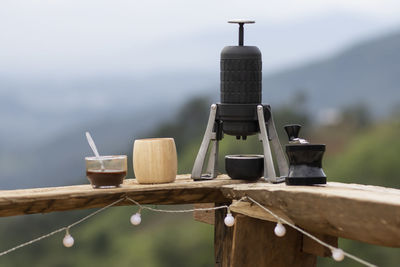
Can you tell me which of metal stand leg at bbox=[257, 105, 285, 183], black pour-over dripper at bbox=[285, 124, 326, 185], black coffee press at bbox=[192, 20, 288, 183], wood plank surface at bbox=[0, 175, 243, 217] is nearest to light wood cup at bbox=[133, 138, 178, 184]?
wood plank surface at bbox=[0, 175, 243, 217]

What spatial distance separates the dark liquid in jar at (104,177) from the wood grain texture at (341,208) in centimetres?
51

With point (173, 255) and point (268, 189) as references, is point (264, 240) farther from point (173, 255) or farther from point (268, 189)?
point (173, 255)

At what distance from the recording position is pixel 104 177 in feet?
10.2

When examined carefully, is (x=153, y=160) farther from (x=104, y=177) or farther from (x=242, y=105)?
(x=242, y=105)

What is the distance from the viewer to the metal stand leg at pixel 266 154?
327cm

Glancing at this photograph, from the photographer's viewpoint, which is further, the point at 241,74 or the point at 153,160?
the point at 241,74

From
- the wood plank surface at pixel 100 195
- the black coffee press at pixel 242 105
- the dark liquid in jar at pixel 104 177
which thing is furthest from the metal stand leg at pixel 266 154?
the dark liquid in jar at pixel 104 177

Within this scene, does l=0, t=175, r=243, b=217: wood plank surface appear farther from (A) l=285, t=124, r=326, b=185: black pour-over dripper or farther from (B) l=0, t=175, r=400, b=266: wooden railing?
(A) l=285, t=124, r=326, b=185: black pour-over dripper

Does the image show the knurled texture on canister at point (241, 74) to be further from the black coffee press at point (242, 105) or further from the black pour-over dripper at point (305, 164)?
the black pour-over dripper at point (305, 164)

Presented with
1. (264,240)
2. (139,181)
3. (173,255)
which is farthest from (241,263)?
(173,255)

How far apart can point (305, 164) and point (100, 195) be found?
0.81 metres

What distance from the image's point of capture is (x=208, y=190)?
3.29 metres

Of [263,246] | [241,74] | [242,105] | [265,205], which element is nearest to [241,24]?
[241,74]

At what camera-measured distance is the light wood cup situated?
10.6ft
